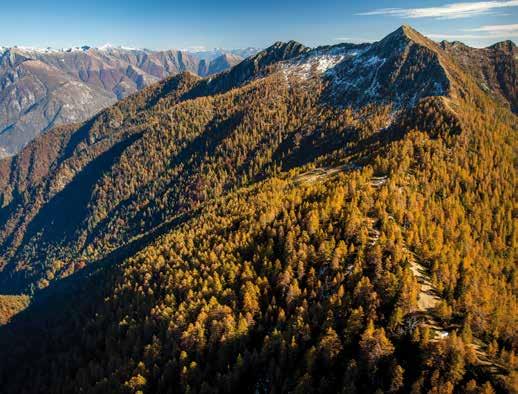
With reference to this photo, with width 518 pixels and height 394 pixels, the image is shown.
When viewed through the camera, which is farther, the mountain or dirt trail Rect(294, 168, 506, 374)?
the mountain

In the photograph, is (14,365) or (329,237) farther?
(14,365)

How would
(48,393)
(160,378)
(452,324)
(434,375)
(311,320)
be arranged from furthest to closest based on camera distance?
1. (48,393)
2. (160,378)
3. (311,320)
4. (452,324)
5. (434,375)

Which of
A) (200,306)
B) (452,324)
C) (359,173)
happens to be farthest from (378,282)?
(359,173)

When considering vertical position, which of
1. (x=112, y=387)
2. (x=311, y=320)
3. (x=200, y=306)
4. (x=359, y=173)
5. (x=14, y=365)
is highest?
(x=359, y=173)

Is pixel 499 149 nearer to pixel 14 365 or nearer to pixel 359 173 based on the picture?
pixel 359 173

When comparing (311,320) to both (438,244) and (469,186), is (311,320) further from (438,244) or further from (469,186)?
(469,186)

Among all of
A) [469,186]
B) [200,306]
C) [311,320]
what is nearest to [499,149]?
[469,186]

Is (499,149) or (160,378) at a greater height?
(499,149)

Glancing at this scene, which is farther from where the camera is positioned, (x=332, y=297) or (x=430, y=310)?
(x=332, y=297)

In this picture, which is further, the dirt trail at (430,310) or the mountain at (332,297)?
the mountain at (332,297)

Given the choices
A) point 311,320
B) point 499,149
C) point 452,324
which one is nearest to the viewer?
point 452,324
